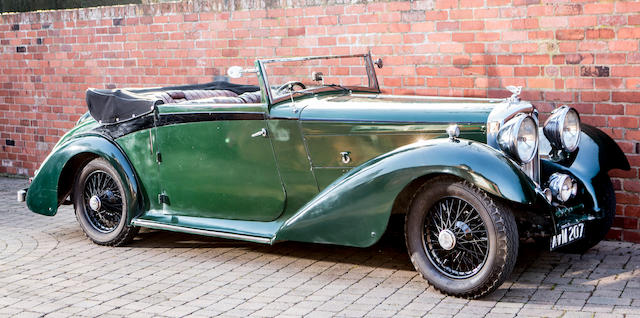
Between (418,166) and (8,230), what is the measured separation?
154 inches

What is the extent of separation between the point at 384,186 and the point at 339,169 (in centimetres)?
56

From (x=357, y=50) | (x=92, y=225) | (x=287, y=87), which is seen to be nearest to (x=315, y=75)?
(x=287, y=87)

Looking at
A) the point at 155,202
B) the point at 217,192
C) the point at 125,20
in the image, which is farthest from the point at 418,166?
the point at 125,20

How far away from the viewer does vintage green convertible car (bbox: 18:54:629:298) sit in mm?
4609

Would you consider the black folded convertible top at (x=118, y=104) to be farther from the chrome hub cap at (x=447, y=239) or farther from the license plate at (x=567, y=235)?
the license plate at (x=567, y=235)

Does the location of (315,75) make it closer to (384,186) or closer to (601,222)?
(384,186)

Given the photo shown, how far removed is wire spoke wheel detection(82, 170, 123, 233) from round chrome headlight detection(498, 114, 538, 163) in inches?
117

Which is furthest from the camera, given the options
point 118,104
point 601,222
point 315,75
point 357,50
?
point 357,50

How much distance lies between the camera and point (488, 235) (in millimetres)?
4469

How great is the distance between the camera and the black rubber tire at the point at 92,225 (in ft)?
19.7

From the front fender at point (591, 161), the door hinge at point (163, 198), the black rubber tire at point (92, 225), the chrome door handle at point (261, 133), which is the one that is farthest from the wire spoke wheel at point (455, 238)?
the black rubber tire at point (92, 225)

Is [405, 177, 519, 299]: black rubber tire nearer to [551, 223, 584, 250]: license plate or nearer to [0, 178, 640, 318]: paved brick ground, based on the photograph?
[0, 178, 640, 318]: paved brick ground

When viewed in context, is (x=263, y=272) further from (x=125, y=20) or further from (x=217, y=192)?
(x=125, y=20)

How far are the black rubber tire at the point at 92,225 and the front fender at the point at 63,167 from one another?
0.20 ft
